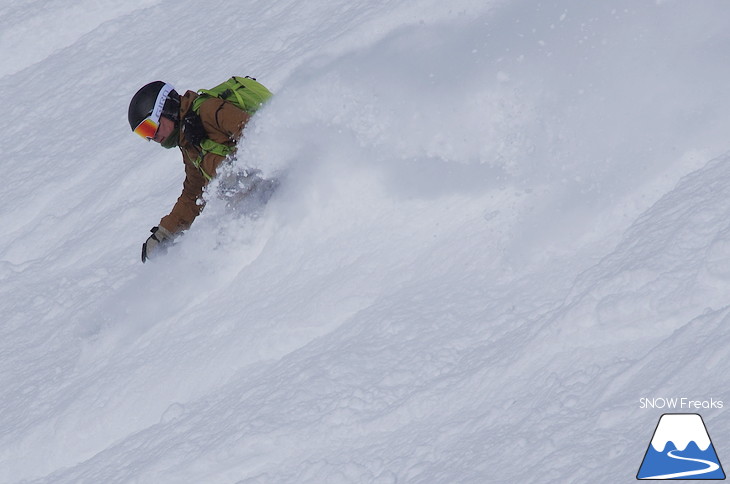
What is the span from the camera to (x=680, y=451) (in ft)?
9.77

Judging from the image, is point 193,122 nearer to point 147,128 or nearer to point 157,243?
point 147,128

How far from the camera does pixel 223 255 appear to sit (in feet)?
19.3

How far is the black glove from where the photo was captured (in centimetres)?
604

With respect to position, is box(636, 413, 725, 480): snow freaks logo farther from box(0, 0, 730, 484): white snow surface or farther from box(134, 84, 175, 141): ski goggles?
box(134, 84, 175, 141): ski goggles

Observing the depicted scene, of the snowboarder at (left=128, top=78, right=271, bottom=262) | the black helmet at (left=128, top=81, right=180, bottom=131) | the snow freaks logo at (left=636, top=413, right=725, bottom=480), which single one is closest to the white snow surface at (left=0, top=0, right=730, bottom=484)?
the snow freaks logo at (left=636, top=413, right=725, bottom=480)

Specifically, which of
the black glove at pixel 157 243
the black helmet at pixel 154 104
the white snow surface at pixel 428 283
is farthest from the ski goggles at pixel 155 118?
the black glove at pixel 157 243

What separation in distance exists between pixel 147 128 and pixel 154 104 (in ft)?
0.51

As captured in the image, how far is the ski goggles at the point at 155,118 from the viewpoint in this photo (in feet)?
18.4

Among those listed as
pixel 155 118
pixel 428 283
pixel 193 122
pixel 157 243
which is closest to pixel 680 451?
pixel 428 283

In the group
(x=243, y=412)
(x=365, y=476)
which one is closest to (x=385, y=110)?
(x=243, y=412)

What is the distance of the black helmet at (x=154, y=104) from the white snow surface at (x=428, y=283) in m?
0.54

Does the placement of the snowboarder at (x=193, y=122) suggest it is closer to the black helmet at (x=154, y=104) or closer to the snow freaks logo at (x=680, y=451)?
the black helmet at (x=154, y=104)

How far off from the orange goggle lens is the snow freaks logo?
3624 mm

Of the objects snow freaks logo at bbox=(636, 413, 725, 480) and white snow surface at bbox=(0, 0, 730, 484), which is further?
white snow surface at bbox=(0, 0, 730, 484)
